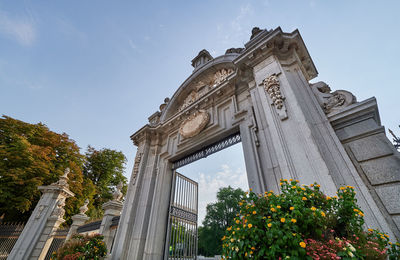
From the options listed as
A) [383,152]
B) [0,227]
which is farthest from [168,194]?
[0,227]

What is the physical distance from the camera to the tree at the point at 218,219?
22448 mm

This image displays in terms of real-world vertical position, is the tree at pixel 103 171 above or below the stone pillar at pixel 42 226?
above

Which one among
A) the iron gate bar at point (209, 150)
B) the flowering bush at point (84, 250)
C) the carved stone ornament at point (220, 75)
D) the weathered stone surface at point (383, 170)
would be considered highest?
the carved stone ornament at point (220, 75)

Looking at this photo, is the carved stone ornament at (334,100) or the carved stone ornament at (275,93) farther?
the carved stone ornament at (275,93)

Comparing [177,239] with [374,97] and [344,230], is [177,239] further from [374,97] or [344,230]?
[374,97]

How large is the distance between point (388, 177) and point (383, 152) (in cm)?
38

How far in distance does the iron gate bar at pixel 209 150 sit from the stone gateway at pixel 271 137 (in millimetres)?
105

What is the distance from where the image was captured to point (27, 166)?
10.5m

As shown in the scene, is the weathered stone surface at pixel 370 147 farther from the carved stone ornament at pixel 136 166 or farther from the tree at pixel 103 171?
the tree at pixel 103 171

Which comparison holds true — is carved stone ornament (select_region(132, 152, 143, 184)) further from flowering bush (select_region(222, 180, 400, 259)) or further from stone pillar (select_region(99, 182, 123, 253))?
flowering bush (select_region(222, 180, 400, 259))

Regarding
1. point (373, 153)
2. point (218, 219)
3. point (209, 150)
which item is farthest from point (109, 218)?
point (218, 219)

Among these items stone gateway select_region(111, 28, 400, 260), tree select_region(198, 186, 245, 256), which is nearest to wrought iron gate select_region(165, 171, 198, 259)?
stone gateway select_region(111, 28, 400, 260)

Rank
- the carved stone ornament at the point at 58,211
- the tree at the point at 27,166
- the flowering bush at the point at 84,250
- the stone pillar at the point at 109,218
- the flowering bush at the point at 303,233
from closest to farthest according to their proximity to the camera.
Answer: the flowering bush at the point at 303,233
the flowering bush at the point at 84,250
the stone pillar at the point at 109,218
the carved stone ornament at the point at 58,211
the tree at the point at 27,166

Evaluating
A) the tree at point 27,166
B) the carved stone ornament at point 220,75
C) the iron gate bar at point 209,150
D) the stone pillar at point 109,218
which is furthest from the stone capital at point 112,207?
the tree at point 27,166
